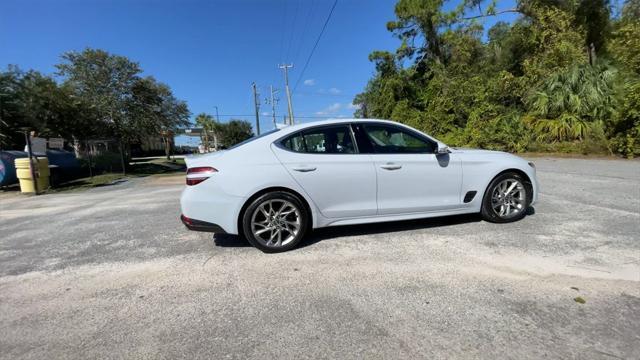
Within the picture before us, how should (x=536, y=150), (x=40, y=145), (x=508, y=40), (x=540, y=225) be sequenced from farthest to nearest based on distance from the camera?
(x=508, y=40) < (x=536, y=150) < (x=40, y=145) < (x=540, y=225)

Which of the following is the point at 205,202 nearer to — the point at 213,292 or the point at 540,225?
the point at 213,292

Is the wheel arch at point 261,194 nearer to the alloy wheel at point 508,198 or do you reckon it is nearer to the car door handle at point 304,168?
the car door handle at point 304,168

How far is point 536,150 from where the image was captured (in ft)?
49.4

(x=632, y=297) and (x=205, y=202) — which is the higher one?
(x=205, y=202)

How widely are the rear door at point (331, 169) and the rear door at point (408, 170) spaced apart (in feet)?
0.47

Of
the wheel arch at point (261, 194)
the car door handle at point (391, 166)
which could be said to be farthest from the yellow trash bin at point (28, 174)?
the car door handle at point (391, 166)

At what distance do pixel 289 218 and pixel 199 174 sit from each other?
115 centimetres

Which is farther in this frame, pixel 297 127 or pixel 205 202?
pixel 297 127

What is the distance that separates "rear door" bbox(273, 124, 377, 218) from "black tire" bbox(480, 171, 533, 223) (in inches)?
64.9

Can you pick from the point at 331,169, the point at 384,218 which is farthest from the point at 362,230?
the point at 331,169

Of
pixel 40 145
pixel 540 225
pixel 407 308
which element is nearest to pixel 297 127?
pixel 407 308

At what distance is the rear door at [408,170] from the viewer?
4387 millimetres

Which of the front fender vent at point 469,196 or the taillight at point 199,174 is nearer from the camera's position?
the taillight at point 199,174

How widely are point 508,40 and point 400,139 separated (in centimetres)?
2505
